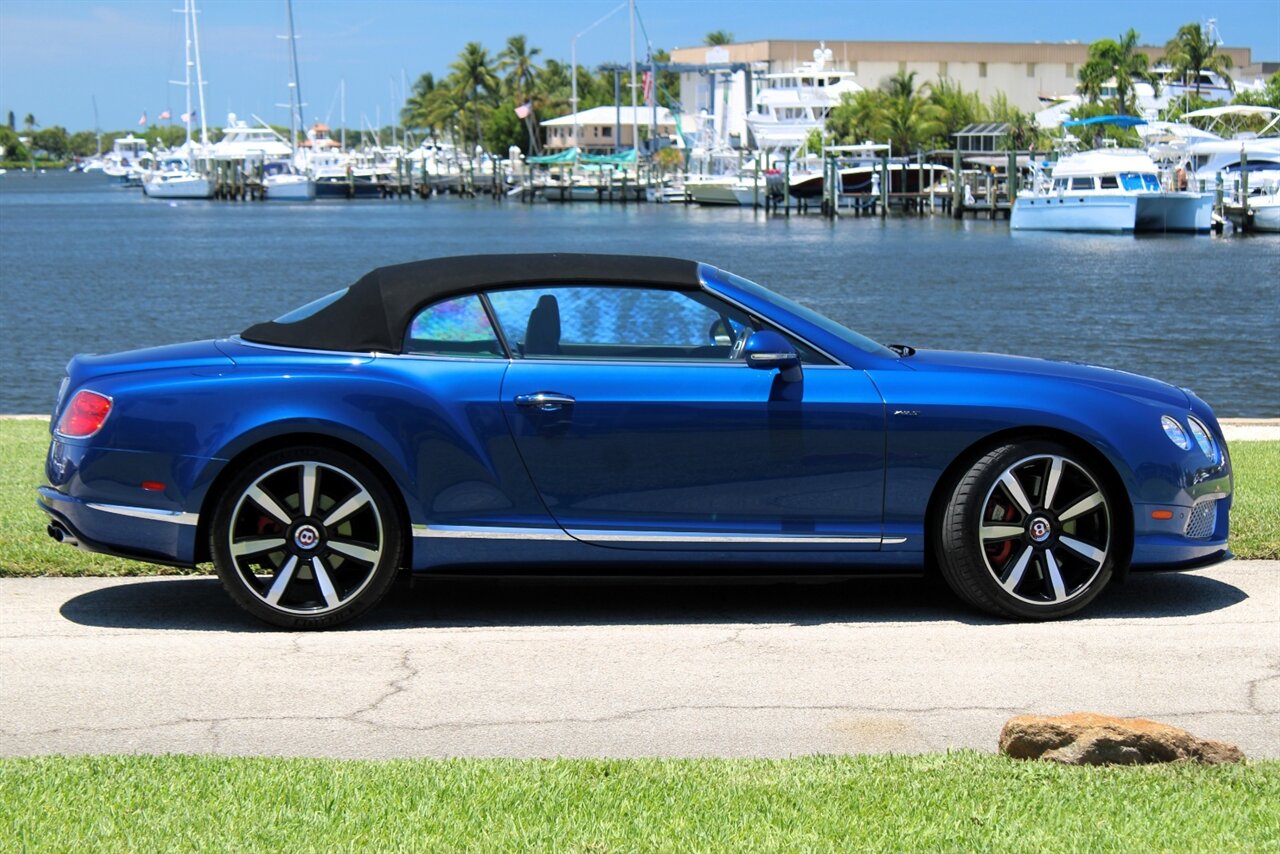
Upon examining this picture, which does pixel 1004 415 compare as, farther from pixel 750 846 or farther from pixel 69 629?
pixel 69 629

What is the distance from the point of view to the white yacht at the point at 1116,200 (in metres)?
69.9

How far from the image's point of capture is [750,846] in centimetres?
379

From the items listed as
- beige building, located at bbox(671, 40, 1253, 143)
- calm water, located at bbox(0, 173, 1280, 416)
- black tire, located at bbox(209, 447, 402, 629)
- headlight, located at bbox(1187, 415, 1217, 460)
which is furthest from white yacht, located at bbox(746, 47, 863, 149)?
black tire, located at bbox(209, 447, 402, 629)

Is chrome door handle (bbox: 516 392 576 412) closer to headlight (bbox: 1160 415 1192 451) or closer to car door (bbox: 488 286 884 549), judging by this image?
car door (bbox: 488 286 884 549)

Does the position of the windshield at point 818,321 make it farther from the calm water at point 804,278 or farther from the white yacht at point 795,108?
the white yacht at point 795,108

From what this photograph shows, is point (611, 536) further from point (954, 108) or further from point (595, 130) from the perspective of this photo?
point (595, 130)

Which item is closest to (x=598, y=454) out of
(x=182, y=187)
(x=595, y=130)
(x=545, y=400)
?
(x=545, y=400)

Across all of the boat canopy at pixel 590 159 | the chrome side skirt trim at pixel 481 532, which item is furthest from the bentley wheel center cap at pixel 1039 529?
the boat canopy at pixel 590 159

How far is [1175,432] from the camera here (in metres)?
→ 6.45

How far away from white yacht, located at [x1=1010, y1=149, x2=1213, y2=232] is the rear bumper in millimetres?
67723

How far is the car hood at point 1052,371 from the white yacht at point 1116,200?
66.1m

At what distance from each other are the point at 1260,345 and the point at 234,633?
29.0 m

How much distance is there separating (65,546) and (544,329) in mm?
2816

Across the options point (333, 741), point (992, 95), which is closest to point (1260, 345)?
point (333, 741)
